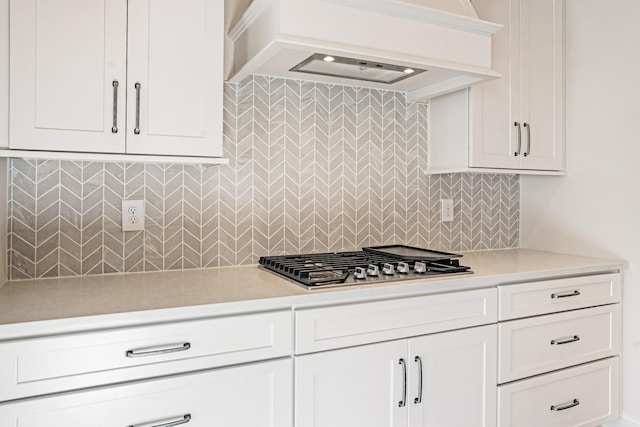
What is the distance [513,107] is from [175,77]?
1649 mm

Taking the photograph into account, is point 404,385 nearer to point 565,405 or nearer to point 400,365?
point 400,365

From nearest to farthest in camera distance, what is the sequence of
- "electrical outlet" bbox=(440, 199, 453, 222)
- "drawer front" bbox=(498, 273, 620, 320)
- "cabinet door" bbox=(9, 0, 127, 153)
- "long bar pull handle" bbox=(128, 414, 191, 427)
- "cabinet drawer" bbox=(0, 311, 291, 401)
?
1. "cabinet drawer" bbox=(0, 311, 291, 401)
2. "long bar pull handle" bbox=(128, 414, 191, 427)
3. "cabinet door" bbox=(9, 0, 127, 153)
4. "drawer front" bbox=(498, 273, 620, 320)
5. "electrical outlet" bbox=(440, 199, 453, 222)

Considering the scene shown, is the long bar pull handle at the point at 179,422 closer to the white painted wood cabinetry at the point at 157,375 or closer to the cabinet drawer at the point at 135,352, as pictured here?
the white painted wood cabinetry at the point at 157,375

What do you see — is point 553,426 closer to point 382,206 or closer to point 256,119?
point 382,206

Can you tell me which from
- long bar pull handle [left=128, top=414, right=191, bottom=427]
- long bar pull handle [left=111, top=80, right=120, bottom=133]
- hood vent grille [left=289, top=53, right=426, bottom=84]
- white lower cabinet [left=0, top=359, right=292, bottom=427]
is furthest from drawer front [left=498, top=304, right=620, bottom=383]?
long bar pull handle [left=111, top=80, right=120, bottom=133]

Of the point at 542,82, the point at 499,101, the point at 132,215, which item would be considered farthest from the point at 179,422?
the point at 542,82

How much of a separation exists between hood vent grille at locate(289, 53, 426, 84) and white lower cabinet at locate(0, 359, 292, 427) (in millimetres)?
1130

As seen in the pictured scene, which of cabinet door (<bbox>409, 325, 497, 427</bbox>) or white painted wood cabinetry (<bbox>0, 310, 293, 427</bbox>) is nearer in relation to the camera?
white painted wood cabinetry (<bbox>0, 310, 293, 427</bbox>)

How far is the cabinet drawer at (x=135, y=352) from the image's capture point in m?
1.15

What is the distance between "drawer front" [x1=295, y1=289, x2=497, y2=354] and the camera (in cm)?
150

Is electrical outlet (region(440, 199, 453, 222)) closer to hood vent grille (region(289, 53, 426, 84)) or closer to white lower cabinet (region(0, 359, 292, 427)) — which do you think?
hood vent grille (region(289, 53, 426, 84))

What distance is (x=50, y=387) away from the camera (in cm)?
118

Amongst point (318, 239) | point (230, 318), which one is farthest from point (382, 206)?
point (230, 318)

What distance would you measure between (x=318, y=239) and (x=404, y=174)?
0.60 m
